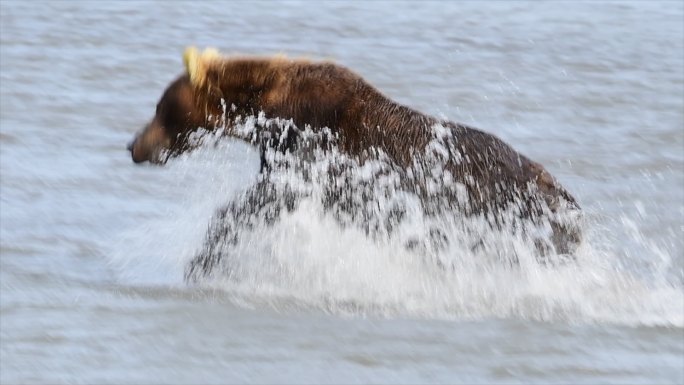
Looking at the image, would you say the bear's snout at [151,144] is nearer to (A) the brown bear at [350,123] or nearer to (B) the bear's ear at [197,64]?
(A) the brown bear at [350,123]

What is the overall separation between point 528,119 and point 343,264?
461 centimetres

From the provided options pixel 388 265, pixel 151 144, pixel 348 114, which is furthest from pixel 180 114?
pixel 388 265

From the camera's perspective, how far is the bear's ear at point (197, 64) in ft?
25.2

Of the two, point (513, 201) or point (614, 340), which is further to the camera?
point (513, 201)

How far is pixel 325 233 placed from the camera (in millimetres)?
7785

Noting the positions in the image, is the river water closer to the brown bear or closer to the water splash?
A: the water splash

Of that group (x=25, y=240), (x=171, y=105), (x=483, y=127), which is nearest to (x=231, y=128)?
(x=171, y=105)

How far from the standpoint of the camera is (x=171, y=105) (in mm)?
7906

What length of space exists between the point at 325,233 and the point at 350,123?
57 centimetres

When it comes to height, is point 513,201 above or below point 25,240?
above

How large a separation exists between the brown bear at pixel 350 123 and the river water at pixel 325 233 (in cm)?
38

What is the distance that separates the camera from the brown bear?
7645 mm

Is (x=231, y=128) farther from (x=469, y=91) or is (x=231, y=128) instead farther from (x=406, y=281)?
(x=469, y=91)

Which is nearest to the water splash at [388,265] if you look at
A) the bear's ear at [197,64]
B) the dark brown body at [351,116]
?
the dark brown body at [351,116]
